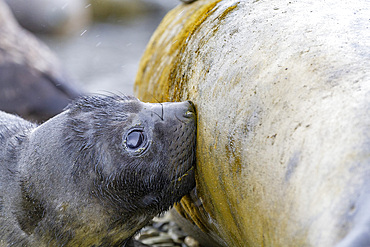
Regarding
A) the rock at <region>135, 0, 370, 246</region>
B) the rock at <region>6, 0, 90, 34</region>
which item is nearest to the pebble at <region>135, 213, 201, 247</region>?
the rock at <region>135, 0, 370, 246</region>

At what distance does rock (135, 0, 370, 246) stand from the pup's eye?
28 centimetres

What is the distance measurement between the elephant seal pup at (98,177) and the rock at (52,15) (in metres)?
5.22

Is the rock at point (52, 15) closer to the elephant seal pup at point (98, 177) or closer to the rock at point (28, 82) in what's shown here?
the rock at point (28, 82)

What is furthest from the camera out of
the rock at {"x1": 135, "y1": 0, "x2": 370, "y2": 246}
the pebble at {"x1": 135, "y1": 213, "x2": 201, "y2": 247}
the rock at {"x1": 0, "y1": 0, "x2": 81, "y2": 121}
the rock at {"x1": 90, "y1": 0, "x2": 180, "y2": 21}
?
the rock at {"x1": 90, "y1": 0, "x2": 180, "y2": 21}

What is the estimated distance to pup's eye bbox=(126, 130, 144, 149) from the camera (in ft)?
7.75

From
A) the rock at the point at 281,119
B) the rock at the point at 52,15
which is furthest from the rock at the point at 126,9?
the rock at the point at 281,119

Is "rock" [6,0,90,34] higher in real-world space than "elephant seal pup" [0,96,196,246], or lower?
lower

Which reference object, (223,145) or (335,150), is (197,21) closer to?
(223,145)

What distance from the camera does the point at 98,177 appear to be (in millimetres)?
2365

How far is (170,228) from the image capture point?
368cm

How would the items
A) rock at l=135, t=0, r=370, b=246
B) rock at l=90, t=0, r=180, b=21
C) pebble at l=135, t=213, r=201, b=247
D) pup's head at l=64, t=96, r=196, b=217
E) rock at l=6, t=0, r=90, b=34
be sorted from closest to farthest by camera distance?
rock at l=135, t=0, r=370, b=246 < pup's head at l=64, t=96, r=196, b=217 < pebble at l=135, t=213, r=201, b=247 < rock at l=6, t=0, r=90, b=34 < rock at l=90, t=0, r=180, b=21

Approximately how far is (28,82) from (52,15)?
402 cm

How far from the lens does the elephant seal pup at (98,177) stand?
2.34 meters

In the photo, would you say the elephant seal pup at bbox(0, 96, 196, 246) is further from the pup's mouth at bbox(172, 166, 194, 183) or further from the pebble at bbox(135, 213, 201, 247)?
the pebble at bbox(135, 213, 201, 247)
